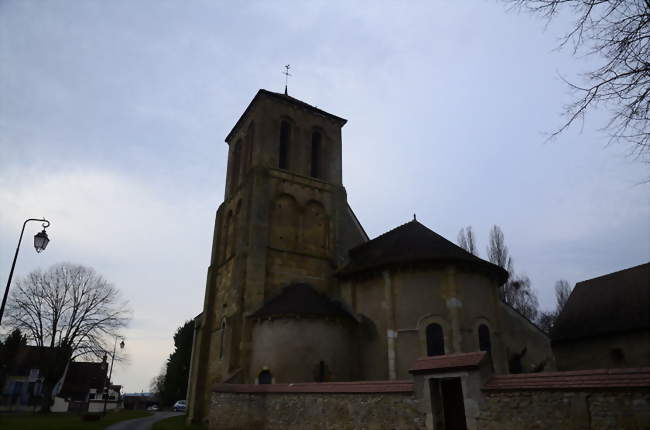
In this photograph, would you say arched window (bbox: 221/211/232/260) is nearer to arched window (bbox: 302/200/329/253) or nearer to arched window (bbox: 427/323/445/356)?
arched window (bbox: 302/200/329/253)

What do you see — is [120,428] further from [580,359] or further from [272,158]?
[580,359]

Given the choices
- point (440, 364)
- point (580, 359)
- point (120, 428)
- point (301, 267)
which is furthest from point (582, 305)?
point (120, 428)

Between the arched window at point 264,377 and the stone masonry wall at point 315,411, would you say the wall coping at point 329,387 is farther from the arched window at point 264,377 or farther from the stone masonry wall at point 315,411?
the arched window at point 264,377

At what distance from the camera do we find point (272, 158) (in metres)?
26.1

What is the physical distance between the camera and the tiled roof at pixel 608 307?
22078mm

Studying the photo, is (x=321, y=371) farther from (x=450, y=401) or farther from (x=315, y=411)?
(x=450, y=401)

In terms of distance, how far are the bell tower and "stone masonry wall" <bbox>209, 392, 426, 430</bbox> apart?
2.31 metres

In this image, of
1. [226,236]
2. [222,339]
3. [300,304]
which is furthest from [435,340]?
[226,236]

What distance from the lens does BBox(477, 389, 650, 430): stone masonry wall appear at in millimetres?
8086

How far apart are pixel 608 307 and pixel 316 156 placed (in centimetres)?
1927

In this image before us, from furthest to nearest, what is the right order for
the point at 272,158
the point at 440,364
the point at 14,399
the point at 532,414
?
1. the point at 14,399
2. the point at 272,158
3. the point at 440,364
4. the point at 532,414

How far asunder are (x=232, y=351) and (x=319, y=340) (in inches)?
168

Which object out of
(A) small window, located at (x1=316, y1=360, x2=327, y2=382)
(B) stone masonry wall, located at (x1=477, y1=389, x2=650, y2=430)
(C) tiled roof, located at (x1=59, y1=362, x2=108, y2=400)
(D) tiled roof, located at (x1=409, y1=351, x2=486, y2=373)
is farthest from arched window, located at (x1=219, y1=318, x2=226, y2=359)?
(C) tiled roof, located at (x1=59, y1=362, x2=108, y2=400)

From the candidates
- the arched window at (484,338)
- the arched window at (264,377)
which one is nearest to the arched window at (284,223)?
the arched window at (264,377)
